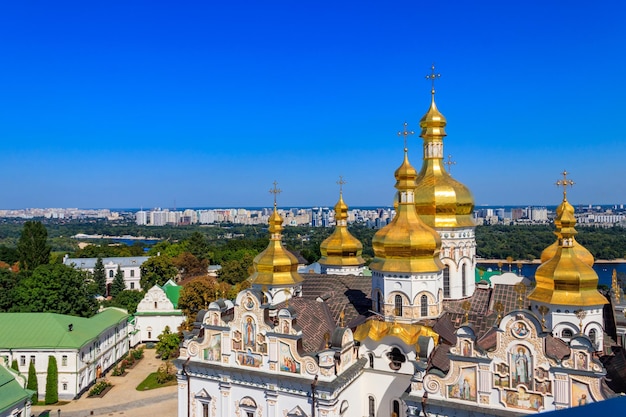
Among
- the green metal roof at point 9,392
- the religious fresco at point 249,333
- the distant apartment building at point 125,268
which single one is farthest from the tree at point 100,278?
the religious fresco at point 249,333

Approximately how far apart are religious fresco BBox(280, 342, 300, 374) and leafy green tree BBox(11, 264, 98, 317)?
83.8 feet

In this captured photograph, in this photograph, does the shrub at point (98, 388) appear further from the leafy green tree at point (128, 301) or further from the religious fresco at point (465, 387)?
the religious fresco at point (465, 387)

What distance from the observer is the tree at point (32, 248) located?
164 feet

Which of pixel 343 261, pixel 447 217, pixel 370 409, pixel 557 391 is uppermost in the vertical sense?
pixel 447 217

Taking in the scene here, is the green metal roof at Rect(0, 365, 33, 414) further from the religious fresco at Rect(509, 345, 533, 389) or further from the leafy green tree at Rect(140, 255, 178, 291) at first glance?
the leafy green tree at Rect(140, 255, 178, 291)

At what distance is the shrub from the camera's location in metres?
26.8

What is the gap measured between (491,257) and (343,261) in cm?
8192

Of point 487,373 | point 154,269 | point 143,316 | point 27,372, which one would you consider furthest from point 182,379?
point 154,269

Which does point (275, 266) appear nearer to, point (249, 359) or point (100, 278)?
point (249, 359)

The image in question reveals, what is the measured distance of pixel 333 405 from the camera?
15.3 meters

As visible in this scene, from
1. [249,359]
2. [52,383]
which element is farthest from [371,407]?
[52,383]

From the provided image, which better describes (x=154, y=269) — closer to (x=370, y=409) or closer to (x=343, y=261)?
(x=343, y=261)

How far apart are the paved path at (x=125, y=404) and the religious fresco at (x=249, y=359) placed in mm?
9397

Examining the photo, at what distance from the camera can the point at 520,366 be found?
516 inches
